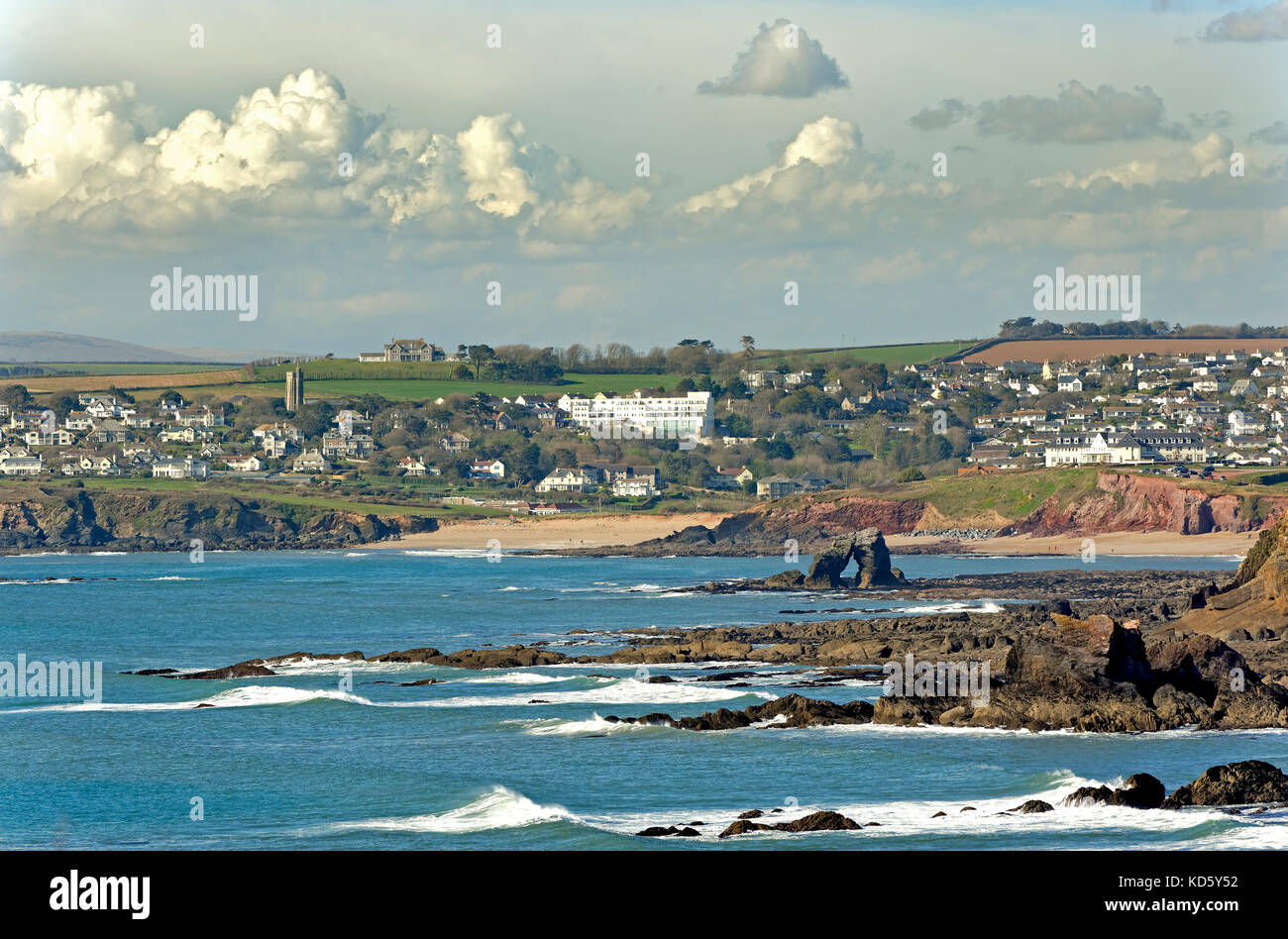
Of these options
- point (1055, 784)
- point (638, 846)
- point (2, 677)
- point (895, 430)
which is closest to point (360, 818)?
point (638, 846)

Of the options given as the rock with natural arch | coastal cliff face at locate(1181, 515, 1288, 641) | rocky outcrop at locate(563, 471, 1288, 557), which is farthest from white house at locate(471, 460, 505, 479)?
coastal cliff face at locate(1181, 515, 1288, 641)

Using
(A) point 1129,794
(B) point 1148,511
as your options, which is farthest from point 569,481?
(A) point 1129,794

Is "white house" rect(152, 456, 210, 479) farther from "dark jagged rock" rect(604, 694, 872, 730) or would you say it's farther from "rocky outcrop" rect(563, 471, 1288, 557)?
"dark jagged rock" rect(604, 694, 872, 730)

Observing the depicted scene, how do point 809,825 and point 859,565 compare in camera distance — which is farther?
point 859,565

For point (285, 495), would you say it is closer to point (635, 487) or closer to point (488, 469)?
point (488, 469)

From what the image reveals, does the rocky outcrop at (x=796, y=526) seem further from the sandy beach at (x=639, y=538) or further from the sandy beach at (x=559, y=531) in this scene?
the sandy beach at (x=559, y=531)
